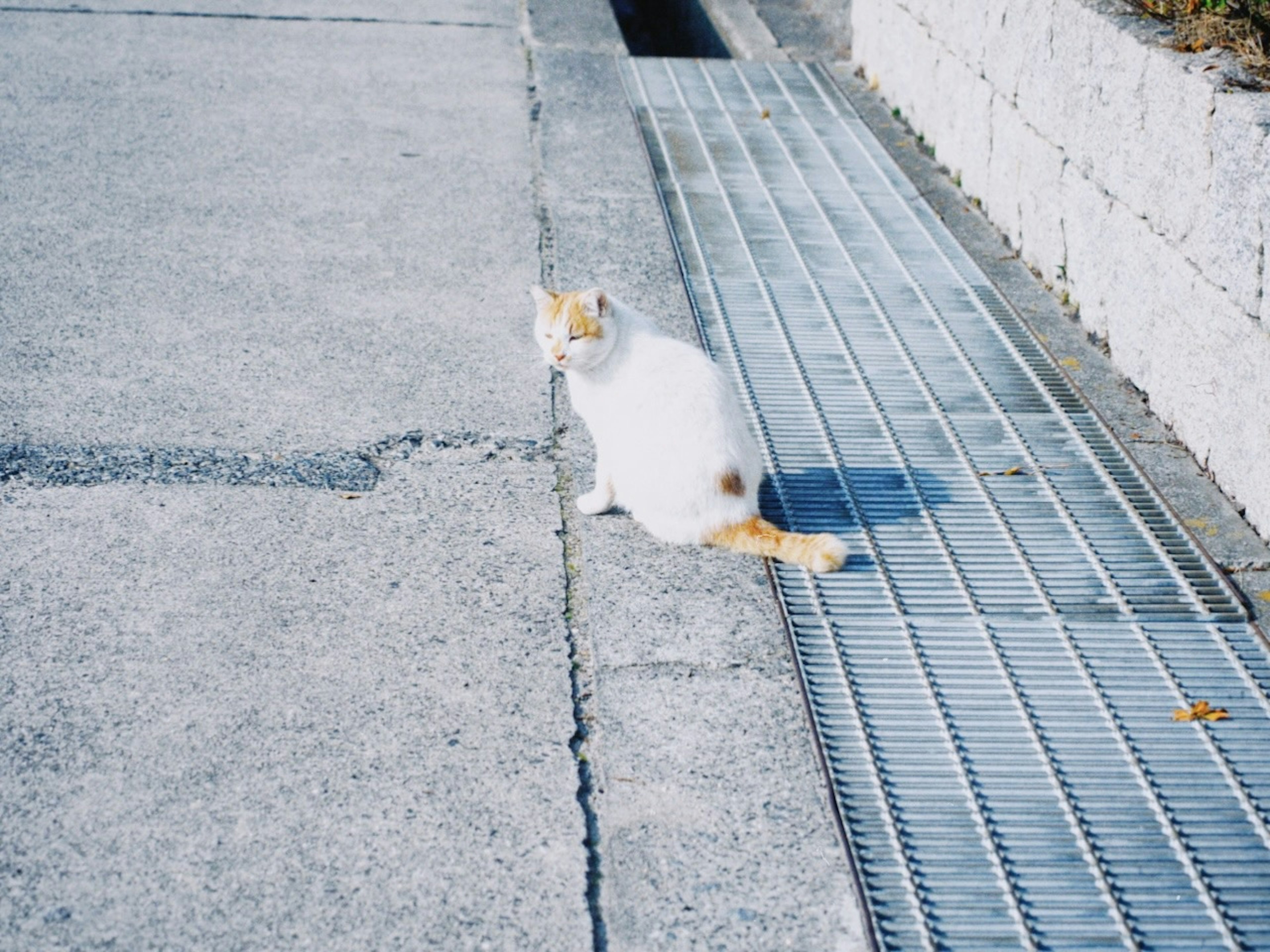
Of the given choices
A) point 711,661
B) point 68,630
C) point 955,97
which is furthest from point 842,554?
point 955,97

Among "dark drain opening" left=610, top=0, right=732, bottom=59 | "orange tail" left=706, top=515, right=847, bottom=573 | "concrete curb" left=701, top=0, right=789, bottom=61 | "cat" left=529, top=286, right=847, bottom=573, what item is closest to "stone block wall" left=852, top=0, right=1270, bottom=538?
"orange tail" left=706, top=515, right=847, bottom=573

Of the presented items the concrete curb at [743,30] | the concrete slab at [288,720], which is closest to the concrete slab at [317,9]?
the concrete curb at [743,30]

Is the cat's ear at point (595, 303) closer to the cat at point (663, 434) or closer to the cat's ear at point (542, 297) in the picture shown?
the cat at point (663, 434)

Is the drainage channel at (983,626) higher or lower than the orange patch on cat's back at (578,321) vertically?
lower

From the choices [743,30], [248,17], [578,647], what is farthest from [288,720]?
[743,30]

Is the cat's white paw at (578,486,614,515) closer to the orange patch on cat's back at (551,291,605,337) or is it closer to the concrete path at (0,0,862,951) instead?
the concrete path at (0,0,862,951)

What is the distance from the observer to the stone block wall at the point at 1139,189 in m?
3.69

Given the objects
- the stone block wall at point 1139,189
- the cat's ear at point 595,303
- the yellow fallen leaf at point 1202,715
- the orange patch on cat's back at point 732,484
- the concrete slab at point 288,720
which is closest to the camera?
the concrete slab at point 288,720

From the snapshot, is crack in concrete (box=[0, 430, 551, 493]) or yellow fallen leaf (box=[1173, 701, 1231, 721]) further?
crack in concrete (box=[0, 430, 551, 493])

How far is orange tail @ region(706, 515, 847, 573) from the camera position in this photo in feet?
10.8

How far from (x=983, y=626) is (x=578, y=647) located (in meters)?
1.02

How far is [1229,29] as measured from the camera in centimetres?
438

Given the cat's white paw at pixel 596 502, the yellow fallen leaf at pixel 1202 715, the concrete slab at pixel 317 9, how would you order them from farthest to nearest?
the concrete slab at pixel 317 9 → the cat's white paw at pixel 596 502 → the yellow fallen leaf at pixel 1202 715

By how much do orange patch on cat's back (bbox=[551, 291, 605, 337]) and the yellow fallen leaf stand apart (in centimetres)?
172
